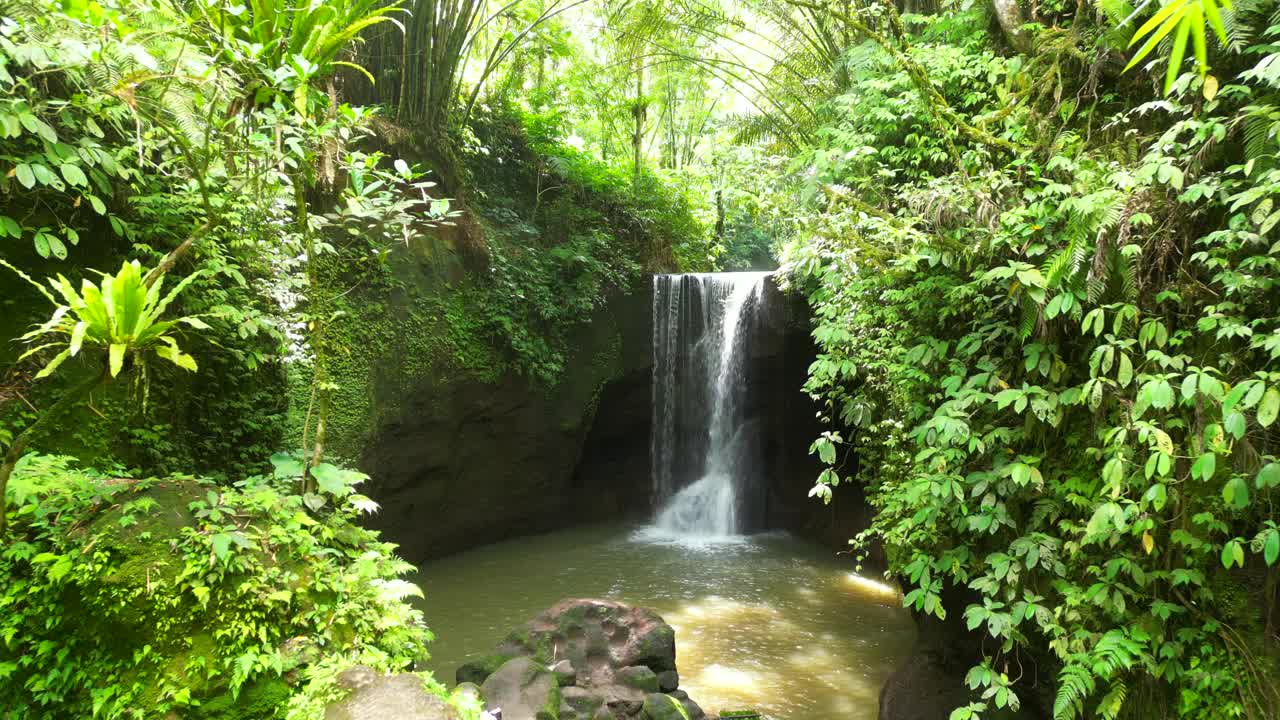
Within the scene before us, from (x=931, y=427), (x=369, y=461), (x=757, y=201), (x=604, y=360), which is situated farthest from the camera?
(x=604, y=360)

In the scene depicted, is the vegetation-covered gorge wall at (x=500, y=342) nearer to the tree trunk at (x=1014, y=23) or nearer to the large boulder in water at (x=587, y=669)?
the large boulder in water at (x=587, y=669)

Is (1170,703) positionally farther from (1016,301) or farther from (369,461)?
(369,461)

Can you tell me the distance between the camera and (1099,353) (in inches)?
124

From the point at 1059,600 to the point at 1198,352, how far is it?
145cm

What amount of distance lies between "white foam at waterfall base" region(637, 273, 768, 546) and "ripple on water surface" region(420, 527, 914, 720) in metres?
0.66

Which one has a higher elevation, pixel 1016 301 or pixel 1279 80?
pixel 1279 80

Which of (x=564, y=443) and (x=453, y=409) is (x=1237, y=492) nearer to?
(x=453, y=409)

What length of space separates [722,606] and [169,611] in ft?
16.8

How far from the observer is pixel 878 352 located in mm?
4688

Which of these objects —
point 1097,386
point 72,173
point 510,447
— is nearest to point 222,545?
point 72,173

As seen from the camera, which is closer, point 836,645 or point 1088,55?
point 1088,55

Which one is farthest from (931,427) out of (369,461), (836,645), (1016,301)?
(369,461)

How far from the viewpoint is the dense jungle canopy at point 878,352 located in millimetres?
2623

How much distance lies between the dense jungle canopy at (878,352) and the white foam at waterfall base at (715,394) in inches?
178
